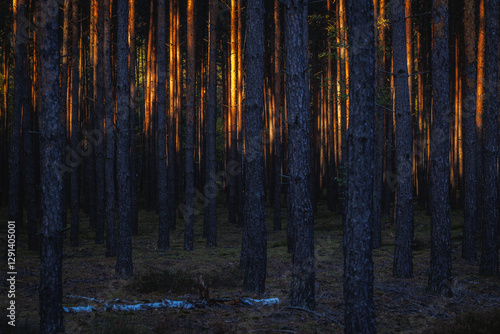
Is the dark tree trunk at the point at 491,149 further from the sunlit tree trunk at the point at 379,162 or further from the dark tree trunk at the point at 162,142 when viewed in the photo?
the dark tree trunk at the point at 162,142

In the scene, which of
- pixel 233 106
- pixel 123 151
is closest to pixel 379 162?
pixel 233 106

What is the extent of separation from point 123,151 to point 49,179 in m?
5.22

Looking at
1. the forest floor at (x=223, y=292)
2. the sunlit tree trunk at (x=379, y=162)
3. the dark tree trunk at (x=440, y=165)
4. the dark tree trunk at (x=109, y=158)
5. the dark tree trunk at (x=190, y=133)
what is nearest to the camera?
the forest floor at (x=223, y=292)

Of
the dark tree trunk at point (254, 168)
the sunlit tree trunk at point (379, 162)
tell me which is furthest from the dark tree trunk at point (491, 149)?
the dark tree trunk at point (254, 168)

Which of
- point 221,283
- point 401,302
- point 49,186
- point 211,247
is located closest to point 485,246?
point 401,302

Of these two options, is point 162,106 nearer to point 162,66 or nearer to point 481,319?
point 162,66

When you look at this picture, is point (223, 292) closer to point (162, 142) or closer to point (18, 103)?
point (162, 142)

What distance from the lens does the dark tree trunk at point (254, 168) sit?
971 cm

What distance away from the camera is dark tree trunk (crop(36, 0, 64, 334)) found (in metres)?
6.18

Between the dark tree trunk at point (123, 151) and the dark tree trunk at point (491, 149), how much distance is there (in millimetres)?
10131

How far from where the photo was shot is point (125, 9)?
11281 millimetres

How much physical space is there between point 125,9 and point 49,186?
692 centimetres

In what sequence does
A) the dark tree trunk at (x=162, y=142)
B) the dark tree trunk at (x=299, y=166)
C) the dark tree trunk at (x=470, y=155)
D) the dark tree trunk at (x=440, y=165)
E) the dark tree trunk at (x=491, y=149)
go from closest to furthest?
1. the dark tree trunk at (x=299, y=166)
2. the dark tree trunk at (x=440, y=165)
3. the dark tree trunk at (x=491, y=149)
4. the dark tree trunk at (x=470, y=155)
5. the dark tree trunk at (x=162, y=142)

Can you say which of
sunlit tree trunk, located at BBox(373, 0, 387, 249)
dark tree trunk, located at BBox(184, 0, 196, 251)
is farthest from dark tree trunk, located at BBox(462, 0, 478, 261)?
dark tree trunk, located at BBox(184, 0, 196, 251)
